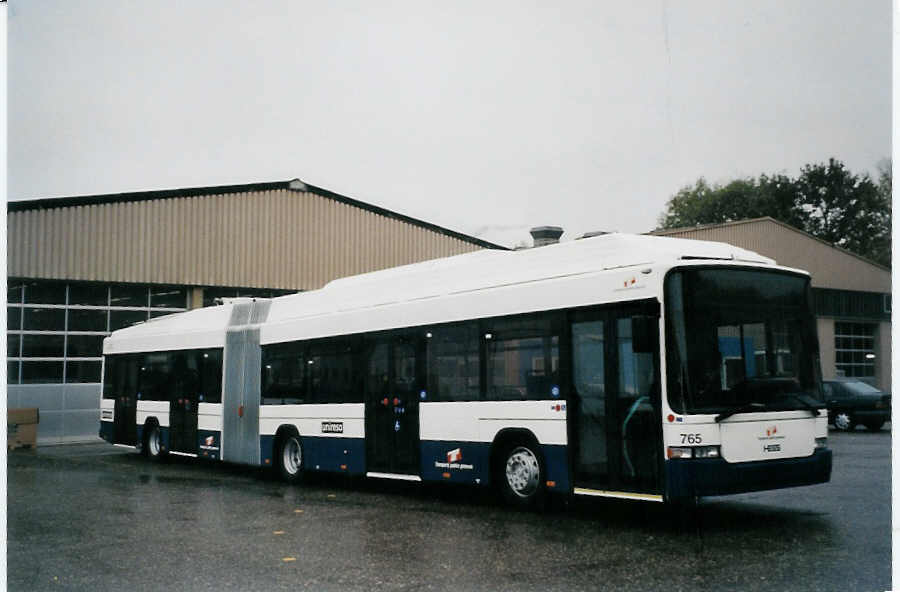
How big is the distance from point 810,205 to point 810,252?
2.42 feet

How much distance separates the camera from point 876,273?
1170 cm

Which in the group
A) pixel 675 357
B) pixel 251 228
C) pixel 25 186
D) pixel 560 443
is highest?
pixel 251 228

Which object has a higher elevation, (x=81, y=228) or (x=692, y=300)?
(x=81, y=228)

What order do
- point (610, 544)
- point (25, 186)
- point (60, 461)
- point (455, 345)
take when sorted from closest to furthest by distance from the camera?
point (610, 544)
point (25, 186)
point (455, 345)
point (60, 461)

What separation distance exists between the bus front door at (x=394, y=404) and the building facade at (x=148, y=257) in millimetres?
1515

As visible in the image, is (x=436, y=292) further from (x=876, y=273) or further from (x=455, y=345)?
(x=876, y=273)

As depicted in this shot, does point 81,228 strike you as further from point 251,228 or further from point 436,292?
point 251,228

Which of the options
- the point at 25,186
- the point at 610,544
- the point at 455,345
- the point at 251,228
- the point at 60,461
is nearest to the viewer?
the point at 610,544

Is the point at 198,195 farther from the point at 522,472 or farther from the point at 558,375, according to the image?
the point at 558,375

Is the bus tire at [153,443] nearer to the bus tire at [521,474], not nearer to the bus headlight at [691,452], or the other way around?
the bus tire at [521,474]

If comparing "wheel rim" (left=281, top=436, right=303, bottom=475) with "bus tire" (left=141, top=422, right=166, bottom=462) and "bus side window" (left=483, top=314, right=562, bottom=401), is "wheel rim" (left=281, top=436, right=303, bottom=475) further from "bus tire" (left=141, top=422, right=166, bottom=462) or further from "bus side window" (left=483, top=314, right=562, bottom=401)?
"bus side window" (left=483, top=314, right=562, bottom=401)

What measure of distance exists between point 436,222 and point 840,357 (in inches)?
216

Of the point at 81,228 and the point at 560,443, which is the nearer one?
the point at 560,443

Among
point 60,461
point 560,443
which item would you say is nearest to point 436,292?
point 560,443
